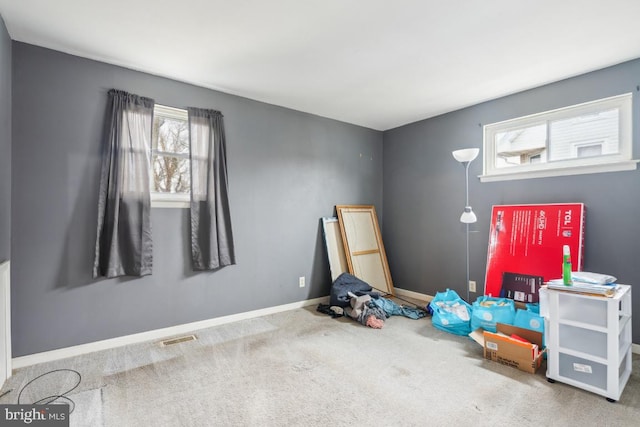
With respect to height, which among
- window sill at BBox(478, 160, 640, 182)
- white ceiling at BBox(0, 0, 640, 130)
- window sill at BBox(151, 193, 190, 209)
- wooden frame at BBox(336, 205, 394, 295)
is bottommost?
wooden frame at BBox(336, 205, 394, 295)

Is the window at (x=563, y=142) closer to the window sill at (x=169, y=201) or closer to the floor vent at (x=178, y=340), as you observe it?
the window sill at (x=169, y=201)

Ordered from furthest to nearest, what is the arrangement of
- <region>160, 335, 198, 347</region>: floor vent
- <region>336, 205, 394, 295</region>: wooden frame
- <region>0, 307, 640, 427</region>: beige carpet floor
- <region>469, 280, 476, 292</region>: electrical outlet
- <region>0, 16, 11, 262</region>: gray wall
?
<region>336, 205, 394, 295</region>: wooden frame, <region>469, 280, 476, 292</region>: electrical outlet, <region>160, 335, 198, 347</region>: floor vent, <region>0, 16, 11, 262</region>: gray wall, <region>0, 307, 640, 427</region>: beige carpet floor

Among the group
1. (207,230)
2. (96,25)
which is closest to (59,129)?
(96,25)

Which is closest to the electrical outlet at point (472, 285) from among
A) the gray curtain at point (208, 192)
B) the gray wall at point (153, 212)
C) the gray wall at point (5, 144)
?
the gray wall at point (153, 212)

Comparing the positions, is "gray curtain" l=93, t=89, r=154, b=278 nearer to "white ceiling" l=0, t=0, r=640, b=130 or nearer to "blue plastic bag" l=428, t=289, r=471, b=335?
"white ceiling" l=0, t=0, r=640, b=130

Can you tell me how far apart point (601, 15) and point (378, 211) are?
3227 mm

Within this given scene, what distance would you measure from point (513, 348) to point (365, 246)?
7.57 ft

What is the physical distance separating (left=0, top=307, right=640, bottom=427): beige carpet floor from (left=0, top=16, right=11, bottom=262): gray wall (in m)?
1.02

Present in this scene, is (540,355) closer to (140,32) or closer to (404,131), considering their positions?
(404,131)

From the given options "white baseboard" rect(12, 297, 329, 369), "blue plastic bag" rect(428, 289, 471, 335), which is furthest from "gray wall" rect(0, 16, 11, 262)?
"blue plastic bag" rect(428, 289, 471, 335)

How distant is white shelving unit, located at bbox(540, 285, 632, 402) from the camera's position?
1.95m

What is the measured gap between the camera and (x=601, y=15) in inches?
82.2

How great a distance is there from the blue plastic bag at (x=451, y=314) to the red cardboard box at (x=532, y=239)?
35 centimetres

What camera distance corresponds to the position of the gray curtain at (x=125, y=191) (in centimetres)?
266
